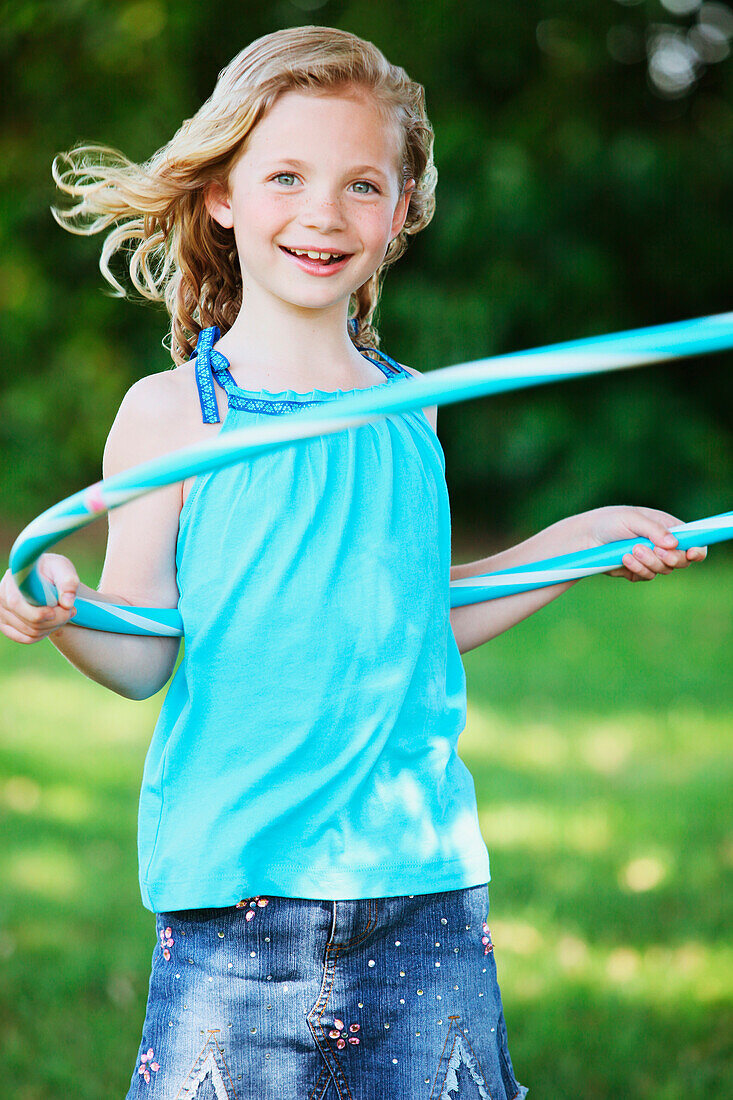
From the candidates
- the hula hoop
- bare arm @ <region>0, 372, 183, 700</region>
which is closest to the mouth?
bare arm @ <region>0, 372, 183, 700</region>

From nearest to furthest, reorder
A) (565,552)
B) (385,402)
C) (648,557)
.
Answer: (385,402) < (648,557) < (565,552)

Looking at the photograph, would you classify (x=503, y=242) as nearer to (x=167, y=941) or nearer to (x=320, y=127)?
(x=320, y=127)

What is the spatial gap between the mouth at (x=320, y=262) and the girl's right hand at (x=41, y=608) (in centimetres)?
48

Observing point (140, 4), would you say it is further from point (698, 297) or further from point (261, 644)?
point (261, 644)

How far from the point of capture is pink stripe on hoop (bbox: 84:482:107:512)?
49.6 inches

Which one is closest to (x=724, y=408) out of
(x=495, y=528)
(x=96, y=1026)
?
(x=495, y=528)

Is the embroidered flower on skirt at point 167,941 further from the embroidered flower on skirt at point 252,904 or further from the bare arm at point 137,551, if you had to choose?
the bare arm at point 137,551

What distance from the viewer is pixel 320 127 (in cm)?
153

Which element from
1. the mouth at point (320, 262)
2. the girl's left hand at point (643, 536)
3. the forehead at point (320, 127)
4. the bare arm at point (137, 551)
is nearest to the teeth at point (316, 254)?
the mouth at point (320, 262)

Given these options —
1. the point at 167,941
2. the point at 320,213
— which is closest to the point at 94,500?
A: the point at 320,213

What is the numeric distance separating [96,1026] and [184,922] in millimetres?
1365

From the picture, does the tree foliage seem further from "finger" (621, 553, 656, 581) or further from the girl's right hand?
the girl's right hand

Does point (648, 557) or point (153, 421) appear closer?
point (153, 421)

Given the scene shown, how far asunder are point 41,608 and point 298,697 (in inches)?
13.4
